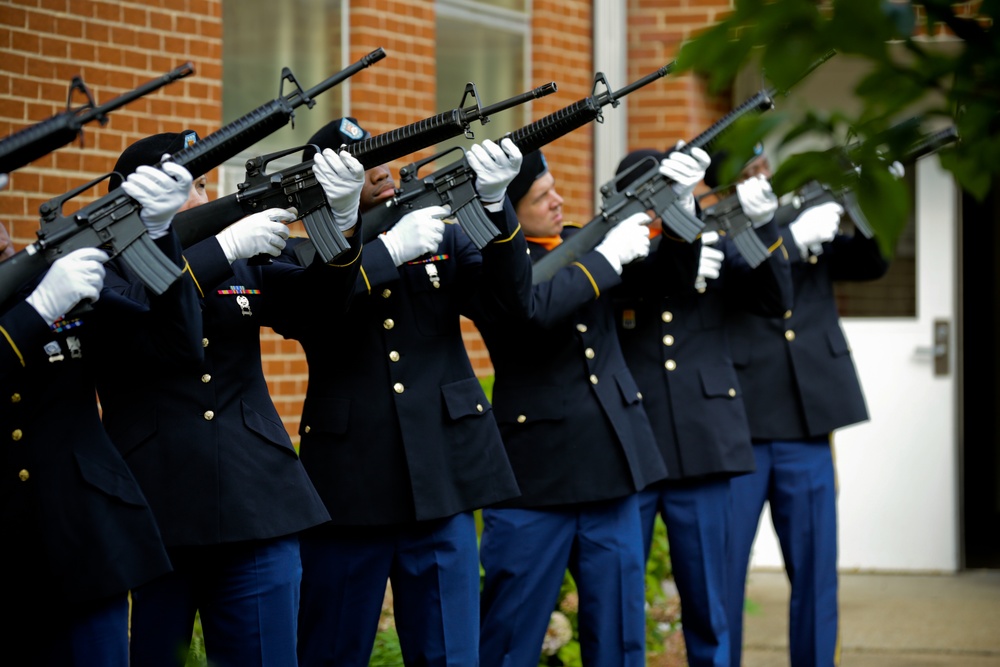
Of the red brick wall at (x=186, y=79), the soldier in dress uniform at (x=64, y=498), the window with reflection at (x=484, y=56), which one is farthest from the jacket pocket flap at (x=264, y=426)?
the window with reflection at (x=484, y=56)

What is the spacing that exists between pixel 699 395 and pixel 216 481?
202cm

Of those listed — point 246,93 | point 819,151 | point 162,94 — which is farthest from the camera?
point 246,93

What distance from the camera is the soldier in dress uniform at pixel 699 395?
462 cm

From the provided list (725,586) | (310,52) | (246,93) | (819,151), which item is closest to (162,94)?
(246,93)

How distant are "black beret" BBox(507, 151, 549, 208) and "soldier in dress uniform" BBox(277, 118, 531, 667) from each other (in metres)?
0.57

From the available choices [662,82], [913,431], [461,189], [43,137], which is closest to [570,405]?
[461,189]

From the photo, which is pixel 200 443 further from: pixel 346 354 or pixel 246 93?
pixel 246 93

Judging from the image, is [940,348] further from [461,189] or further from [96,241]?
[96,241]

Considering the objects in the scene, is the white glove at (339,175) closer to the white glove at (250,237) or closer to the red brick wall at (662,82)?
the white glove at (250,237)

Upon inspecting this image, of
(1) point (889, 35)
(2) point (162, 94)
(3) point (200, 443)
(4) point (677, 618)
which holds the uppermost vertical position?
(2) point (162, 94)

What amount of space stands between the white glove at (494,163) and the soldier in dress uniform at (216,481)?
452 millimetres

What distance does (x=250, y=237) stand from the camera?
3363 mm

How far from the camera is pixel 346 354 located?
3.73 metres

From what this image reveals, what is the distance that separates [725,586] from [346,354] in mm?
1828
